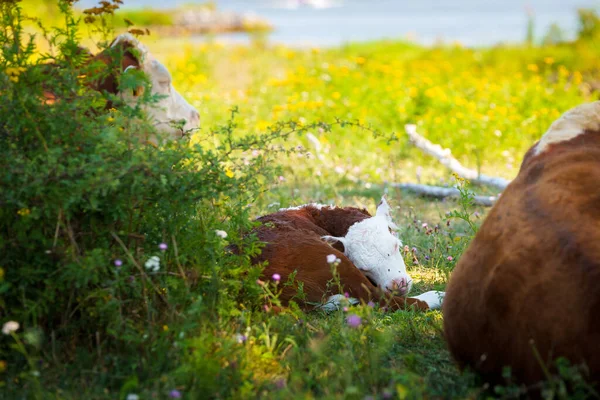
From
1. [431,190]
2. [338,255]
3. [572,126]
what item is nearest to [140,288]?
[338,255]

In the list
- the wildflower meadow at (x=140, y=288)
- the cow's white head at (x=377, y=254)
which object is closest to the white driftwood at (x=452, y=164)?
the cow's white head at (x=377, y=254)

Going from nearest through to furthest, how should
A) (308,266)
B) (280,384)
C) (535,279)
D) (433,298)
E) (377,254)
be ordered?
(535,279) → (280,384) → (308,266) → (433,298) → (377,254)

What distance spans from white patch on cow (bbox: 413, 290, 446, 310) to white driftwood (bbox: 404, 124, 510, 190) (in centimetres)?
255

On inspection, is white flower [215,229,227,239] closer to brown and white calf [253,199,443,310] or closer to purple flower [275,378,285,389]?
brown and white calf [253,199,443,310]

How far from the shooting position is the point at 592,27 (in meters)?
12.7

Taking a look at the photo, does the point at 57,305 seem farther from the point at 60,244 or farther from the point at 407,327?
the point at 407,327

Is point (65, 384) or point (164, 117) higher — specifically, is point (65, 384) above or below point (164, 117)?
below

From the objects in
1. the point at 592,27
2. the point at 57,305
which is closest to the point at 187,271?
the point at 57,305

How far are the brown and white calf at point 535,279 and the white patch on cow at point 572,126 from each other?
8 centimetres

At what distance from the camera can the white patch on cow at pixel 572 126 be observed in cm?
298

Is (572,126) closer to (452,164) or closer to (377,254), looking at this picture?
(377,254)

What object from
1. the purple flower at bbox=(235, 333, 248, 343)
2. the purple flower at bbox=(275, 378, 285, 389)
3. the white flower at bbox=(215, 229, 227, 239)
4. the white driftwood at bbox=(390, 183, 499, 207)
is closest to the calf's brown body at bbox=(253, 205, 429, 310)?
the white flower at bbox=(215, 229, 227, 239)

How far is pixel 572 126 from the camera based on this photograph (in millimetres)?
3033

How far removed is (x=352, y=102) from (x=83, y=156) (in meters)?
6.17
